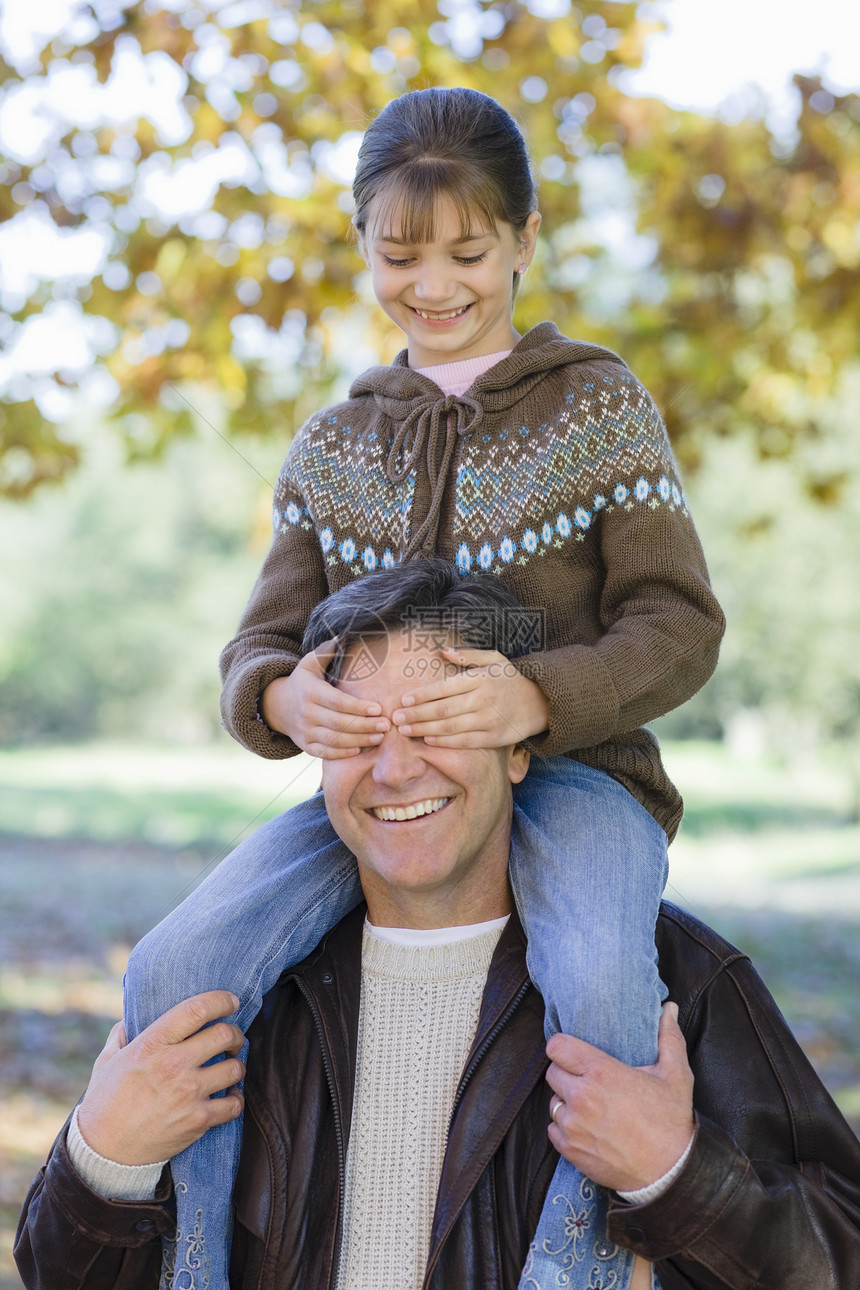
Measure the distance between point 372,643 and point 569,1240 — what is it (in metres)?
1.15

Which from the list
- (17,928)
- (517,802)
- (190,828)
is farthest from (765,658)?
(517,802)

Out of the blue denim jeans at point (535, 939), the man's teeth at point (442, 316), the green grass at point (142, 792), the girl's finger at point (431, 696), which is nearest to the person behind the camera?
the blue denim jeans at point (535, 939)

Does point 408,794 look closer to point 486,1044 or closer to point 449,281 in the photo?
point 486,1044

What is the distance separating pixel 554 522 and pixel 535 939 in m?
0.86

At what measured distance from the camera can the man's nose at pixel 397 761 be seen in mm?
2361

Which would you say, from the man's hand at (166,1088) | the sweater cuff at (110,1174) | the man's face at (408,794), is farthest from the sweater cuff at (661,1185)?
the sweater cuff at (110,1174)

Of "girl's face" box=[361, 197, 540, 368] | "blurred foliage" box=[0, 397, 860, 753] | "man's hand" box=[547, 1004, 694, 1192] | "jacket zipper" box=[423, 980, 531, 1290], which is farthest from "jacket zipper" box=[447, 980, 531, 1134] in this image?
"blurred foliage" box=[0, 397, 860, 753]

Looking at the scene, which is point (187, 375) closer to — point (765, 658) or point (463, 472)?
point (463, 472)

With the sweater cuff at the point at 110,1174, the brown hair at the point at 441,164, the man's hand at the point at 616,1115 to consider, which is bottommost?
the sweater cuff at the point at 110,1174

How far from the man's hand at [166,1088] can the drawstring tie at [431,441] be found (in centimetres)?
104

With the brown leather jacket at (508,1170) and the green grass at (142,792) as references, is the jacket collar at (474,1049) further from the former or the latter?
the green grass at (142,792)

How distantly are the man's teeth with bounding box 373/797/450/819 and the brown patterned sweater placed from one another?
0.22 metres

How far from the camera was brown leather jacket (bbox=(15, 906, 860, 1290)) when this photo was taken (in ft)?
6.97

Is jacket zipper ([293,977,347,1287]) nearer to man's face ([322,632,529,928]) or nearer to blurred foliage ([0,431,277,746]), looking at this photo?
man's face ([322,632,529,928])
